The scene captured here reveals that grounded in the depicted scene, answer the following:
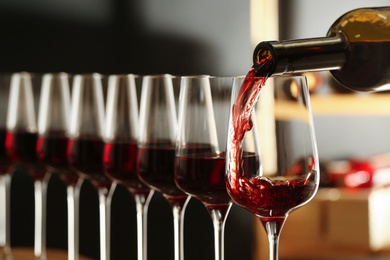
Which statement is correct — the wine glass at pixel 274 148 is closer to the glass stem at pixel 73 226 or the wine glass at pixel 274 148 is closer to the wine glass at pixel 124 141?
the wine glass at pixel 124 141

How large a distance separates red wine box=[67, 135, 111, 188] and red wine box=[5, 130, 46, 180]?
0.26 m

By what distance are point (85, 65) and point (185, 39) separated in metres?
0.34

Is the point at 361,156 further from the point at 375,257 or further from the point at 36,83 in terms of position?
the point at 36,83

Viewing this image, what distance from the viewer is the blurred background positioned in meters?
2.53

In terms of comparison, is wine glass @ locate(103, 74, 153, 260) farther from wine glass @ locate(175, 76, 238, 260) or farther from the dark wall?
the dark wall

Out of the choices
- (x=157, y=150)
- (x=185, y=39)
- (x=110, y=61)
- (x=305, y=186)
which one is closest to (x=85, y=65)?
(x=110, y=61)

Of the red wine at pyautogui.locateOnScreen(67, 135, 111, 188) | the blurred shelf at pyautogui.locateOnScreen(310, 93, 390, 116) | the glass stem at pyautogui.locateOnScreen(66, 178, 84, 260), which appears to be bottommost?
the glass stem at pyautogui.locateOnScreen(66, 178, 84, 260)

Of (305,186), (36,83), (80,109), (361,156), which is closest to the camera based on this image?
(305,186)

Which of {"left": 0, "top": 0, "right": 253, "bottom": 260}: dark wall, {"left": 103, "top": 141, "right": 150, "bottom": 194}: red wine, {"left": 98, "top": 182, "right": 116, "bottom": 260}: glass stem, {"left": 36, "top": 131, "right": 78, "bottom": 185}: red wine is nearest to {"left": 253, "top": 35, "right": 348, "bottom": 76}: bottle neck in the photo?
{"left": 103, "top": 141, "right": 150, "bottom": 194}: red wine

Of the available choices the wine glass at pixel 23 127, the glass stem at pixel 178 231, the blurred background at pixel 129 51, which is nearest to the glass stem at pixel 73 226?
the wine glass at pixel 23 127

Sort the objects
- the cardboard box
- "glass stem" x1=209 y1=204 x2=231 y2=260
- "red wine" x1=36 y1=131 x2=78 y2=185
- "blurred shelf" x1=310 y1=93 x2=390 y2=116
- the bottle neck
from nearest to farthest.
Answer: the bottle neck < "glass stem" x1=209 y1=204 x2=231 y2=260 < "red wine" x1=36 y1=131 x2=78 y2=185 < the cardboard box < "blurred shelf" x1=310 y1=93 x2=390 y2=116

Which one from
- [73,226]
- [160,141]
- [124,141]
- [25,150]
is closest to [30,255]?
[73,226]

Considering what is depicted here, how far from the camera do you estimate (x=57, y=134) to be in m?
1.55

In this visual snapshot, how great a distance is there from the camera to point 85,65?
2562 mm
